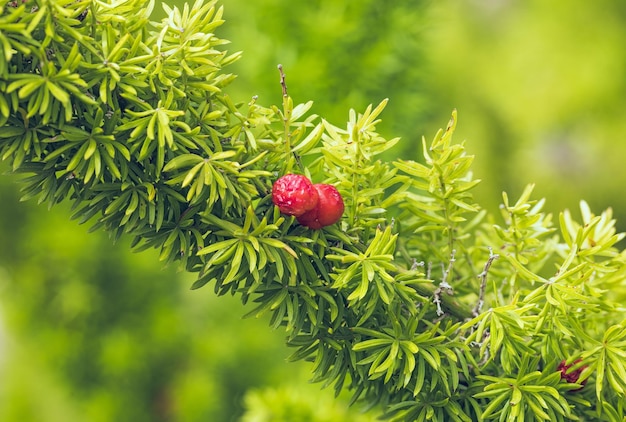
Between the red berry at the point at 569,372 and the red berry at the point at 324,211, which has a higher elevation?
the red berry at the point at 569,372

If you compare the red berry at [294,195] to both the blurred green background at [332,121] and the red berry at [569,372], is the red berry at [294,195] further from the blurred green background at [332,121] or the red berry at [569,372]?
the blurred green background at [332,121]

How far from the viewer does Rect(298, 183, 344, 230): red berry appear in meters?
0.45

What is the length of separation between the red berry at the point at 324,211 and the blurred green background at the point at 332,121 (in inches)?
15.3

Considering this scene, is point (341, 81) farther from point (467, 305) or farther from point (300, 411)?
point (467, 305)

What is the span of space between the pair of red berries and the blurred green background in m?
0.39

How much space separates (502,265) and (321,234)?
0.21 metres

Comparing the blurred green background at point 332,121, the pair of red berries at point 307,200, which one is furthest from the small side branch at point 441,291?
the blurred green background at point 332,121

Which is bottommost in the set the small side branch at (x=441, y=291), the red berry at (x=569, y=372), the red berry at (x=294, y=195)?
the red berry at (x=294, y=195)

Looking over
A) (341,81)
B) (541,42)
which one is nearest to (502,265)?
(341,81)

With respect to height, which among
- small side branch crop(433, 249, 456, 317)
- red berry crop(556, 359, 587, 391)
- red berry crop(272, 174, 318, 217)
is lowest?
red berry crop(272, 174, 318, 217)

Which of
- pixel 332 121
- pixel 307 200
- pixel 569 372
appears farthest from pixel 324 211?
pixel 332 121

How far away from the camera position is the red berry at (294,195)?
435 millimetres

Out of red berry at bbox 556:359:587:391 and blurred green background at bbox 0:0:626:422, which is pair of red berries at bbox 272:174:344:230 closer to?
red berry at bbox 556:359:587:391

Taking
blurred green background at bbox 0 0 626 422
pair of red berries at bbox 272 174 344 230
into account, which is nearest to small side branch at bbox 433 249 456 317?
pair of red berries at bbox 272 174 344 230
